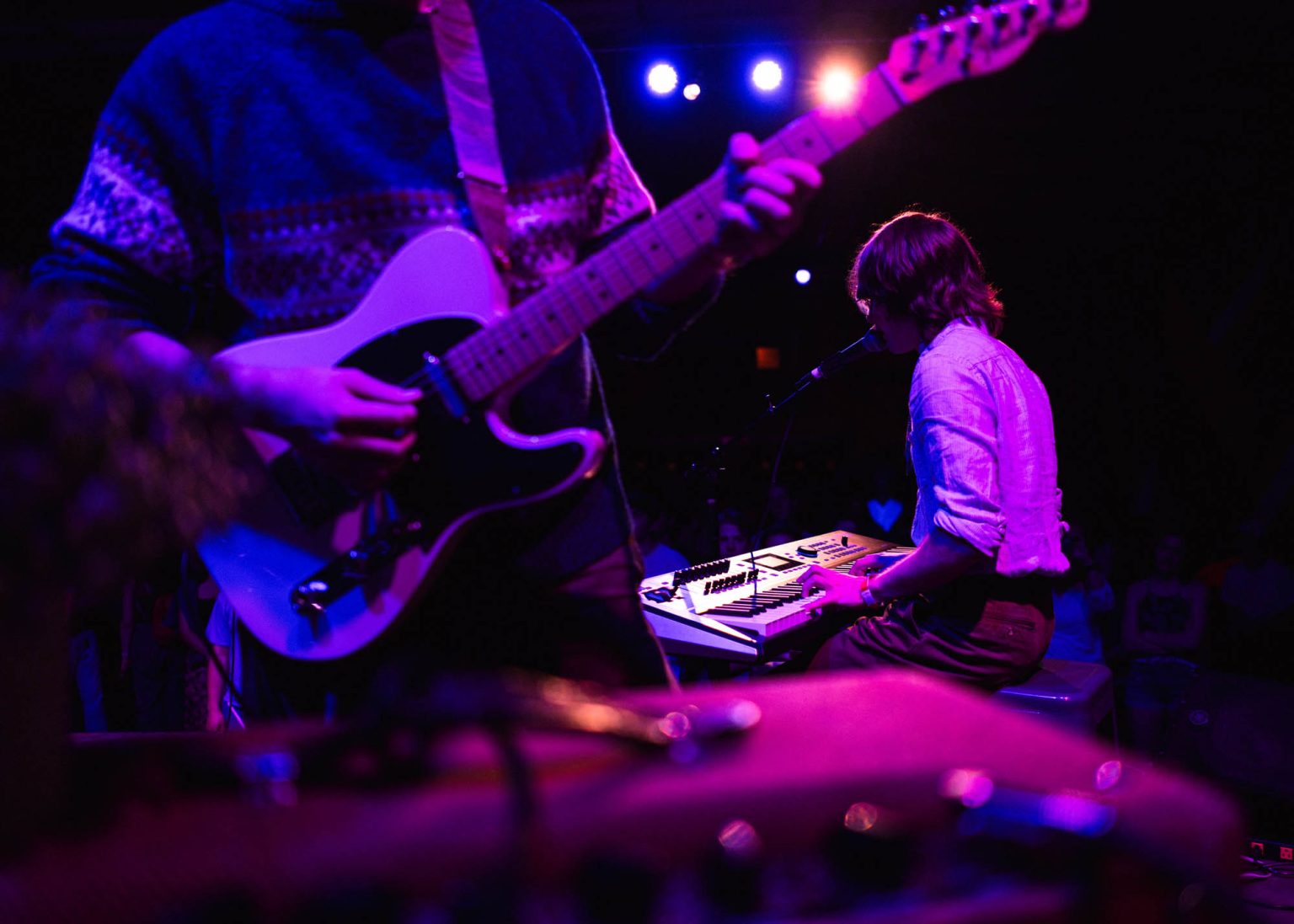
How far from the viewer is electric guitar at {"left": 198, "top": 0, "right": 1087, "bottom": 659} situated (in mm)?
Result: 1414

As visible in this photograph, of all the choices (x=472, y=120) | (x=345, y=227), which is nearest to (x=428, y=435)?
(x=345, y=227)

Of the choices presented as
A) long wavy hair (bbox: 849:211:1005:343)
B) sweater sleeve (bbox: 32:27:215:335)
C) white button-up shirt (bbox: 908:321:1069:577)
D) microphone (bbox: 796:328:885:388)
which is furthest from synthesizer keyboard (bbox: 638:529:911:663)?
sweater sleeve (bbox: 32:27:215:335)

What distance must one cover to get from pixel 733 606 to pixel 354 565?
2.13 m

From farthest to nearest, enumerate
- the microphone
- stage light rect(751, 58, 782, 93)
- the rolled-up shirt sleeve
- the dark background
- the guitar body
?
stage light rect(751, 58, 782, 93), the dark background, the microphone, the rolled-up shirt sleeve, the guitar body

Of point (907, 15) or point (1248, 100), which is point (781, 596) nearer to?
point (907, 15)

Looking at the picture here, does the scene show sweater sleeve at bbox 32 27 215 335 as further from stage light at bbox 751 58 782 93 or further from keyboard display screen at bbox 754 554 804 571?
stage light at bbox 751 58 782 93

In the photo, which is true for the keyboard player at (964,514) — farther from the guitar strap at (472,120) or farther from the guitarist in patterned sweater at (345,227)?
the guitar strap at (472,120)

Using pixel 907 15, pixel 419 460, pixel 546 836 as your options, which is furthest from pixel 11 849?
pixel 907 15

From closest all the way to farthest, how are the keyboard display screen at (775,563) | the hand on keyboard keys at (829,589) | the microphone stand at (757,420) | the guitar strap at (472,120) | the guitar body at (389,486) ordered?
the guitar body at (389,486), the guitar strap at (472,120), the hand on keyboard keys at (829,589), the microphone stand at (757,420), the keyboard display screen at (775,563)

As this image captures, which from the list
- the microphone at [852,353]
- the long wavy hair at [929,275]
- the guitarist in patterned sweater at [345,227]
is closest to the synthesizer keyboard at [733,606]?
the microphone at [852,353]

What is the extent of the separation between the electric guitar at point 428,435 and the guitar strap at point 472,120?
11 centimetres

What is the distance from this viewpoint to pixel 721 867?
634 mm

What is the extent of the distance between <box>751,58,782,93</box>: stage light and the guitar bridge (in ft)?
21.5

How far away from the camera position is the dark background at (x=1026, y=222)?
21.5ft
